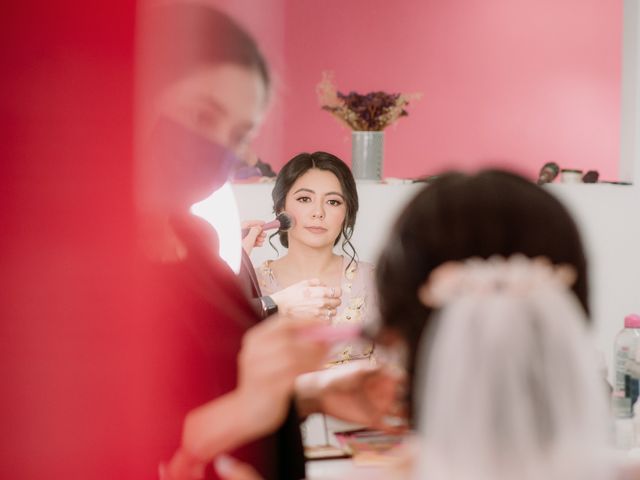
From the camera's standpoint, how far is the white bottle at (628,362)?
1.65 metres

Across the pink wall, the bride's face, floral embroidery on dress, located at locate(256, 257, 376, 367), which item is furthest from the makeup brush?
the pink wall

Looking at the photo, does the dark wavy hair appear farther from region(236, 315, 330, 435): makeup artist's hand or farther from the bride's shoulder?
region(236, 315, 330, 435): makeup artist's hand

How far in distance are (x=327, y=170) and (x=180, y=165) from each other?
34.7 inches

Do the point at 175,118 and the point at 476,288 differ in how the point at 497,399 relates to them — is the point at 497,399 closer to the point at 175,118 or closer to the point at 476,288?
the point at 476,288

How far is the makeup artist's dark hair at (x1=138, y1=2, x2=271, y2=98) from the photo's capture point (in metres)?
1.00

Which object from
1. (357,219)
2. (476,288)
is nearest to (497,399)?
(476,288)

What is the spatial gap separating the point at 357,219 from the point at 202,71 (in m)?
0.80

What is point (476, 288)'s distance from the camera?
718mm

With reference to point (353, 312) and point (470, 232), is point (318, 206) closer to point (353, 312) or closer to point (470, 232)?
point (353, 312)

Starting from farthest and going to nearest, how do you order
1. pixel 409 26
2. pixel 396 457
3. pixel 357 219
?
1. pixel 409 26
2. pixel 357 219
3. pixel 396 457

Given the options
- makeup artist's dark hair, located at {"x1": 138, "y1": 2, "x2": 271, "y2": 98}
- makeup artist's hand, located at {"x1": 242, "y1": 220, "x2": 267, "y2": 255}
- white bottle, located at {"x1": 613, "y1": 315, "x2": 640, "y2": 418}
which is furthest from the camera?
white bottle, located at {"x1": 613, "y1": 315, "x2": 640, "y2": 418}

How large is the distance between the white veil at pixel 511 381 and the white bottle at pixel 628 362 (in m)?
0.98

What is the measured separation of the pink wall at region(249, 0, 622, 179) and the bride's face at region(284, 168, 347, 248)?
1.16 metres

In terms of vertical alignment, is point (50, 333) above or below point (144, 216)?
below
